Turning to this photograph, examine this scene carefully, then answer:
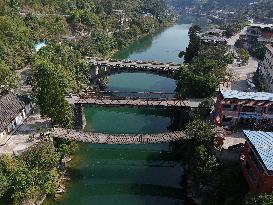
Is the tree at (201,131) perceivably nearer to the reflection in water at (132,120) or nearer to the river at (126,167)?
the river at (126,167)

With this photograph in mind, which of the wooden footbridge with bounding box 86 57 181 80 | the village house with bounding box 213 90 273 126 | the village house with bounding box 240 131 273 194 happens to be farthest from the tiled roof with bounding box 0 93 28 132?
the village house with bounding box 240 131 273 194

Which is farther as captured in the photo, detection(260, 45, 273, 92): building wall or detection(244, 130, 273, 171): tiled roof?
detection(260, 45, 273, 92): building wall

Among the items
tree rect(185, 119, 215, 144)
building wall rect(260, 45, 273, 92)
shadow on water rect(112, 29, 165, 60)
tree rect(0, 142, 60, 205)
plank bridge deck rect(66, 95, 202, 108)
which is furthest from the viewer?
shadow on water rect(112, 29, 165, 60)

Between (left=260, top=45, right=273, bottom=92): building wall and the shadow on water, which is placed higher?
(left=260, top=45, right=273, bottom=92): building wall

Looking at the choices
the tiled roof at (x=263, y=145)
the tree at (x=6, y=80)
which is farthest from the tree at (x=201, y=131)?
the tree at (x=6, y=80)

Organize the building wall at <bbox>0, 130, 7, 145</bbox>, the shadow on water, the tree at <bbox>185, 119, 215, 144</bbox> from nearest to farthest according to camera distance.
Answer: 1. the tree at <bbox>185, 119, 215, 144</bbox>
2. the building wall at <bbox>0, 130, 7, 145</bbox>
3. the shadow on water

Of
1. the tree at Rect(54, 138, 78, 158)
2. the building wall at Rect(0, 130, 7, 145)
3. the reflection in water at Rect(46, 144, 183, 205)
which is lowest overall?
the reflection in water at Rect(46, 144, 183, 205)

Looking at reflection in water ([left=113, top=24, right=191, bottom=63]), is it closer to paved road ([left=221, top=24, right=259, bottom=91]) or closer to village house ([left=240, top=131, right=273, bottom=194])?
paved road ([left=221, top=24, right=259, bottom=91])
